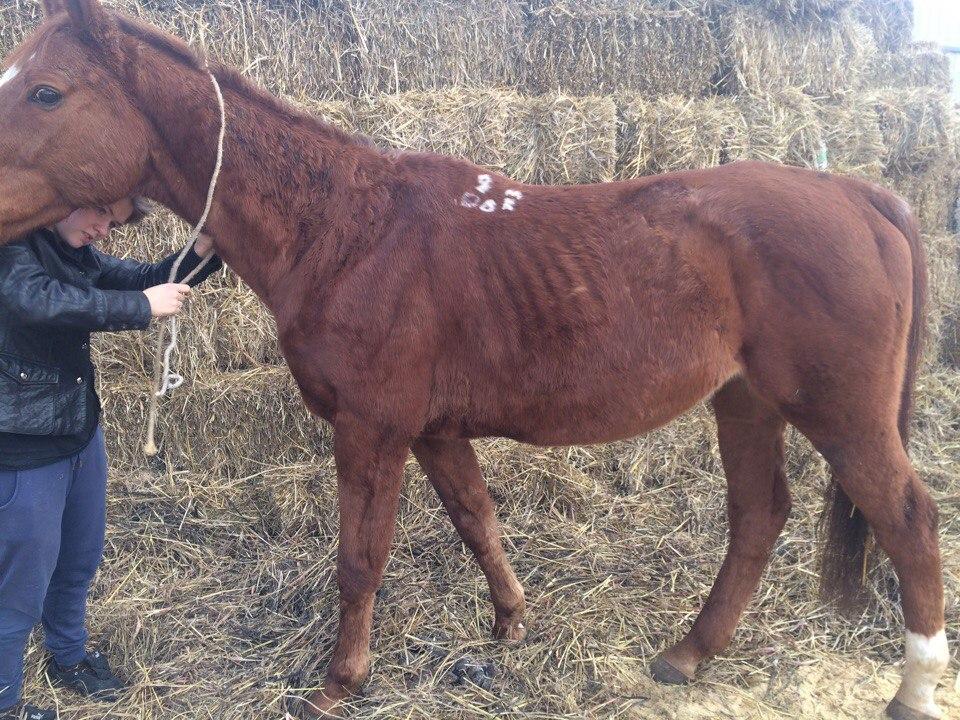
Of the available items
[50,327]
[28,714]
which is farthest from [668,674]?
[50,327]

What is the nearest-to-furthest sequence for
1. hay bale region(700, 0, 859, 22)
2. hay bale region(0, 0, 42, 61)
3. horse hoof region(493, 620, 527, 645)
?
horse hoof region(493, 620, 527, 645)
hay bale region(0, 0, 42, 61)
hay bale region(700, 0, 859, 22)

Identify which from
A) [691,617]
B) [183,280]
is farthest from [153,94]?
[691,617]

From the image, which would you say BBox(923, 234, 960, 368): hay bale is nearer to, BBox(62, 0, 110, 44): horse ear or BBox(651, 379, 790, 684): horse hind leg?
BBox(651, 379, 790, 684): horse hind leg

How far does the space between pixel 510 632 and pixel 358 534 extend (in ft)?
2.92

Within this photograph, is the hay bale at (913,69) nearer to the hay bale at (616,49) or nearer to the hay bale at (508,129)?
the hay bale at (616,49)

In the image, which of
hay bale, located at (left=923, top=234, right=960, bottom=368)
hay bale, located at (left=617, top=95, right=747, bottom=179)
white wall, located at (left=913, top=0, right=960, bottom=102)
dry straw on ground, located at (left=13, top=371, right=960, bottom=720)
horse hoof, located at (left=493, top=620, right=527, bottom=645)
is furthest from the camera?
white wall, located at (left=913, top=0, right=960, bottom=102)

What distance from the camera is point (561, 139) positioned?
376 centimetres

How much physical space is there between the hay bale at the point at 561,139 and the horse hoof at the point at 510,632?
7.84 feet

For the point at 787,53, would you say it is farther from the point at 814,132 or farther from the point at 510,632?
the point at 510,632

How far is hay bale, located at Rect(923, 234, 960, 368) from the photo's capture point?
16.9ft

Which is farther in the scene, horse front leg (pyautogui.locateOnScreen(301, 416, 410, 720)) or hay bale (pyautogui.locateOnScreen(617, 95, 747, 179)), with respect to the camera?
hay bale (pyautogui.locateOnScreen(617, 95, 747, 179))

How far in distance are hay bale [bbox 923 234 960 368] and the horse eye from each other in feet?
18.5

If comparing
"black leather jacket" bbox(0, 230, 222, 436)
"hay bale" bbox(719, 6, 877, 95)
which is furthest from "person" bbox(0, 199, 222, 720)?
"hay bale" bbox(719, 6, 877, 95)

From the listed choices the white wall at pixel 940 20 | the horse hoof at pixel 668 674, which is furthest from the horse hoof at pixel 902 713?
the white wall at pixel 940 20
